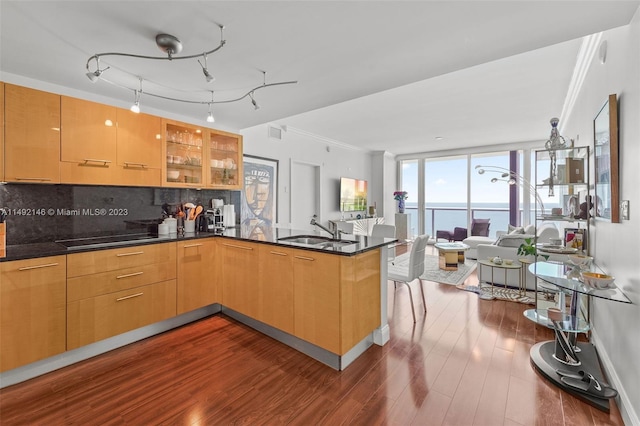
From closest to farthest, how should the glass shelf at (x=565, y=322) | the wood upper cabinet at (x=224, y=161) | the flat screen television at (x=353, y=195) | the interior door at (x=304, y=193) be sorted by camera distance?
the glass shelf at (x=565, y=322) → the wood upper cabinet at (x=224, y=161) → the interior door at (x=304, y=193) → the flat screen television at (x=353, y=195)

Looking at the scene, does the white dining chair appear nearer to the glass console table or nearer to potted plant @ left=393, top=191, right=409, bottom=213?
the glass console table

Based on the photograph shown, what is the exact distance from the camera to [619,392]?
171 cm

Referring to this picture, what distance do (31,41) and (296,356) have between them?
9.38 ft

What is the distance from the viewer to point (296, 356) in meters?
2.31

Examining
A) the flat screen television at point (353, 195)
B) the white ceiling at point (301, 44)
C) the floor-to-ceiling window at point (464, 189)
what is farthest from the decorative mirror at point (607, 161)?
the floor-to-ceiling window at point (464, 189)

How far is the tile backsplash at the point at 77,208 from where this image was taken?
91.9 inches

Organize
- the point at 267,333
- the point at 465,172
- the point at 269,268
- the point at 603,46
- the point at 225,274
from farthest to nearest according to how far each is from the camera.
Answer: the point at 465,172
the point at 225,274
the point at 267,333
the point at 269,268
the point at 603,46

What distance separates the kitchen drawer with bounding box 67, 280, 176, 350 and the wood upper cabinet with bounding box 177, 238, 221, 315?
96mm

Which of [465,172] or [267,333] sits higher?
[465,172]

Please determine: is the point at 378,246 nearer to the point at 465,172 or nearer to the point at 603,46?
the point at 603,46

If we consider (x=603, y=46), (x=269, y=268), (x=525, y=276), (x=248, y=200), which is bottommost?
(x=525, y=276)

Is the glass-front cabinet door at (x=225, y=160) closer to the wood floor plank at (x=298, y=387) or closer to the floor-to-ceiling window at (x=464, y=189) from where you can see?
the wood floor plank at (x=298, y=387)

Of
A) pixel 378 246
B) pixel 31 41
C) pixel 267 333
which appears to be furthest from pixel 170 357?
pixel 31 41

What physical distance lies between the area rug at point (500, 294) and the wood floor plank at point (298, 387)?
88 cm
